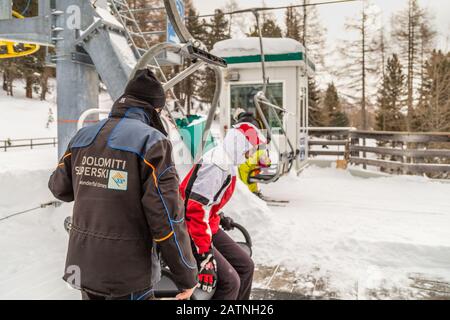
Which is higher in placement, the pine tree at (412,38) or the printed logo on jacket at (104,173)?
the pine tree at (412,38)

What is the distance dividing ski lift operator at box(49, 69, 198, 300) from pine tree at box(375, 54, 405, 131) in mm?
23230

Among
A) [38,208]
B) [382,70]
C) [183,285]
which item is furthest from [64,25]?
[382,70]

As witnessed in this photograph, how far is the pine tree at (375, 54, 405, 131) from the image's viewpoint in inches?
911

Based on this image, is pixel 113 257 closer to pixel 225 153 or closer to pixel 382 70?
pixel 225 153

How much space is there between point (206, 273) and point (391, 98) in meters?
25.0

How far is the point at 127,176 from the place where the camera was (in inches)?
67.3

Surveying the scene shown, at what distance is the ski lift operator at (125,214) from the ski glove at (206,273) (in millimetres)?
559

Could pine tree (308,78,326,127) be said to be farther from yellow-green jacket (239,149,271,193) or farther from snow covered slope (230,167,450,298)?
yellow-green jacket (239,149,271,193)

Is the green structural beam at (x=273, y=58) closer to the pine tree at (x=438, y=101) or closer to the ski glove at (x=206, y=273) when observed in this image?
the ski glove at (x=206, y=273)

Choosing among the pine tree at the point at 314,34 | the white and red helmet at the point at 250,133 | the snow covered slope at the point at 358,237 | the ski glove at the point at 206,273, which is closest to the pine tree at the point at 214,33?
the pine tree at the point at 314,34

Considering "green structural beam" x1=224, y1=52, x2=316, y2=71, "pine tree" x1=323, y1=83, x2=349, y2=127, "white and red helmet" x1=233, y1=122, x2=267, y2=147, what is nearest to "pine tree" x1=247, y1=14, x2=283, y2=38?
"pine tree" x1=323, y1=83, x2=349, y2=127

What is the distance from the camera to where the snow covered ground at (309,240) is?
3.80 metres

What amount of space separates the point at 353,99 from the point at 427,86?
14.5 ft

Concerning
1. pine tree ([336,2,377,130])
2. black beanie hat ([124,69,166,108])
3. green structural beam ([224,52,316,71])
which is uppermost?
pine tree ([336,2,377,130])
